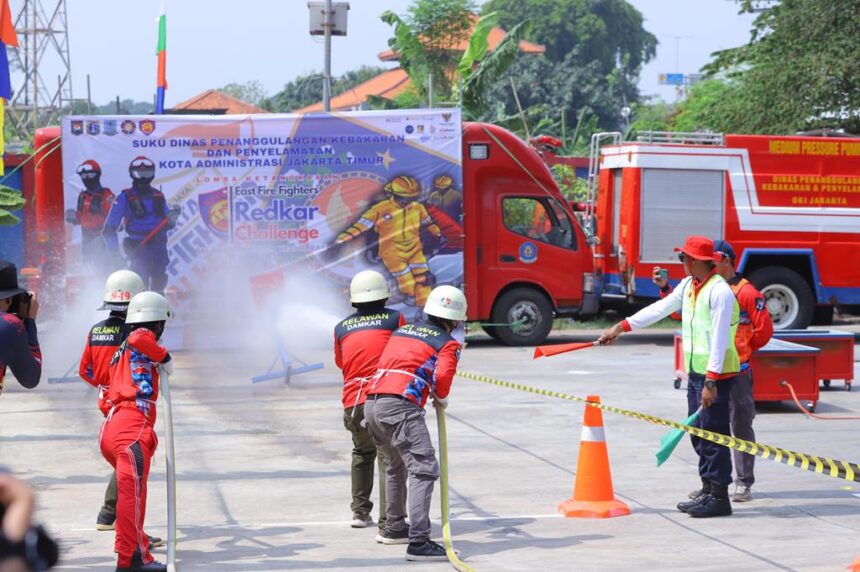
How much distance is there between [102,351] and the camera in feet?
25.0

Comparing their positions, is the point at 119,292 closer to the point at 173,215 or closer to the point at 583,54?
the point at 173,215

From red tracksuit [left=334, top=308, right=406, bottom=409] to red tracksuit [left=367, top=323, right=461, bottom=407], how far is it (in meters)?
0.36

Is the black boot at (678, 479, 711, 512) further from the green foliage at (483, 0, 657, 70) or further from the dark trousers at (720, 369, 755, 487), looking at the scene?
the green foliage at (483, 0, 657, 70)

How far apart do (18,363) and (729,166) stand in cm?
1448

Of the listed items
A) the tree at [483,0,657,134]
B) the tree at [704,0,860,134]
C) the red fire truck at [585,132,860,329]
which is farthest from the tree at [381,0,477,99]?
the tree at [483,0,657,134]

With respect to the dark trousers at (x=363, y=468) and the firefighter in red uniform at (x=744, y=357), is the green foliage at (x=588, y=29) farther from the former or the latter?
the dark trousers at (x=363, y=468)

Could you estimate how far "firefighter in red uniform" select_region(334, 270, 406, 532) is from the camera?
25.9 feet

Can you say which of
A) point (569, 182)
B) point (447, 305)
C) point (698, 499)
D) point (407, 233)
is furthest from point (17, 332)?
point (569, 182)

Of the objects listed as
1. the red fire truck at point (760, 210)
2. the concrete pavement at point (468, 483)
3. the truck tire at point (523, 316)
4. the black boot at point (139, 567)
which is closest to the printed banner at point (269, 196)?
the truck tire at point (523, 316)

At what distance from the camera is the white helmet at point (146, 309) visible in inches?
285

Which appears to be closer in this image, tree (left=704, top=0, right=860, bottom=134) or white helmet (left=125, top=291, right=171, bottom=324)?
white helmet (left=125, top=291, right=171, bottom=324)

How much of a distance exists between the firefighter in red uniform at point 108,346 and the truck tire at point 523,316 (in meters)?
10.9

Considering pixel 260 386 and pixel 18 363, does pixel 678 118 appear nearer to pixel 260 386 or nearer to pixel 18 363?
pixel 260 386

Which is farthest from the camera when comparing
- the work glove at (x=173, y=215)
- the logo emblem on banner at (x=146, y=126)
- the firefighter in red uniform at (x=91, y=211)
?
the work glove at (x=173, y=215)
